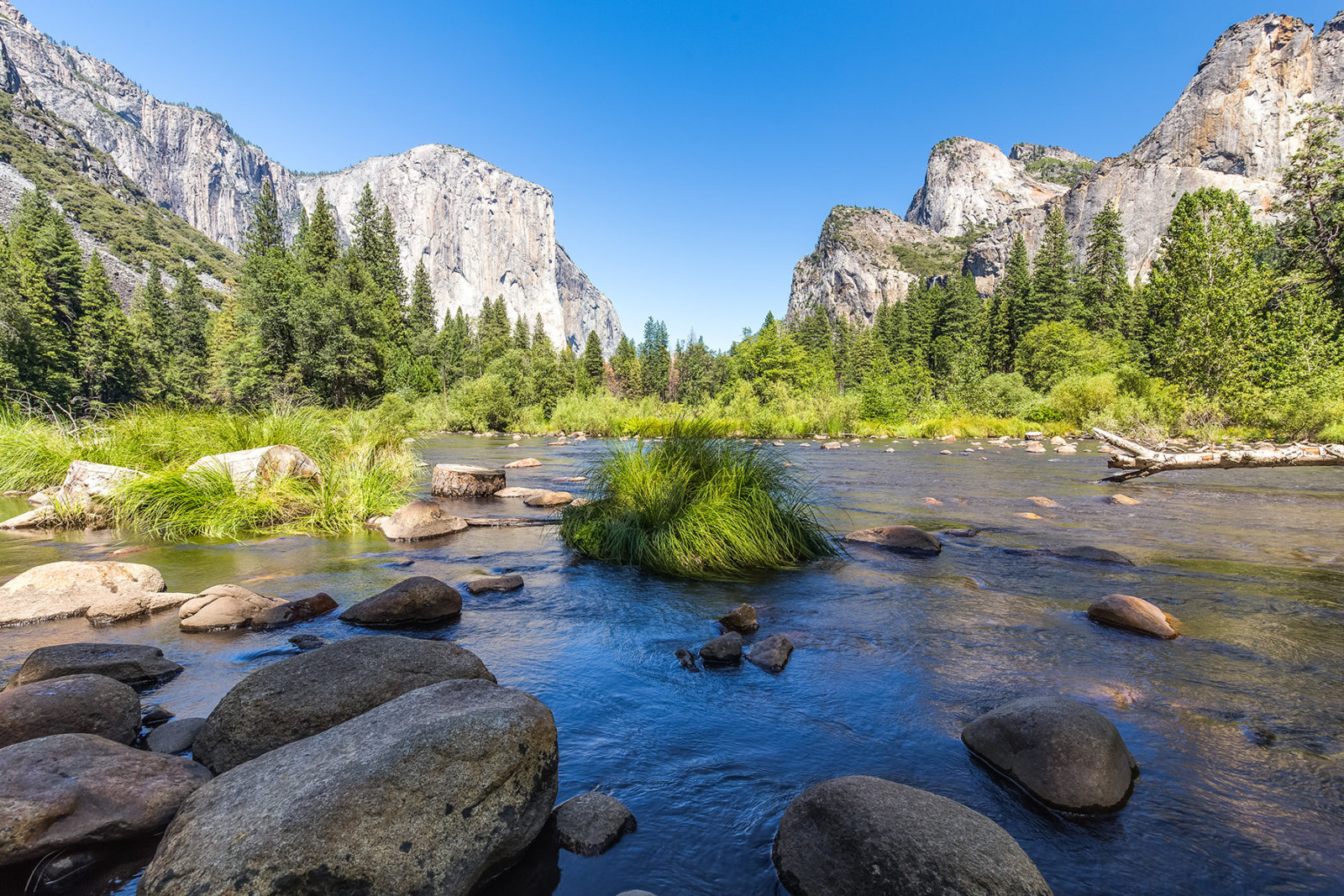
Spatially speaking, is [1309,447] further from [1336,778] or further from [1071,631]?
[1336,778]

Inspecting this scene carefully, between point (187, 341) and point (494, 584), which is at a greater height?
point (187, 341)

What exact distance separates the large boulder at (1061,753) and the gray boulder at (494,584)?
15.7ft

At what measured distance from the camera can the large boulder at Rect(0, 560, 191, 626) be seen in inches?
204

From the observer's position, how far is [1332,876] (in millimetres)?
2449

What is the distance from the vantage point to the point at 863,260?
6850 inches

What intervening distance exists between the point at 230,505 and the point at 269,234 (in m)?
62.3

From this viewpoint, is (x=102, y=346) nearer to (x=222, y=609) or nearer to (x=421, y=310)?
(x=421, y=310)

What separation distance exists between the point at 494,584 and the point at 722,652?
9.95ft

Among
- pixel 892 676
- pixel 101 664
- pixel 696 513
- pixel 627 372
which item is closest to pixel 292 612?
pixel 101 664

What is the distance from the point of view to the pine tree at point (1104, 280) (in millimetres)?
65688

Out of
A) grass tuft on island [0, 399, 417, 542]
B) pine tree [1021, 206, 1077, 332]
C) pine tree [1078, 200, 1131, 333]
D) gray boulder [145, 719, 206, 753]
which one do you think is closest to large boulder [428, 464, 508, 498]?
grass tuft on island [0, 399, 417, 542]

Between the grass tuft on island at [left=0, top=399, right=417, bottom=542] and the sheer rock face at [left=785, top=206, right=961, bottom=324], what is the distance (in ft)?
520

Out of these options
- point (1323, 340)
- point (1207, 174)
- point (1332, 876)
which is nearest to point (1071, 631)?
point (1332, 876)

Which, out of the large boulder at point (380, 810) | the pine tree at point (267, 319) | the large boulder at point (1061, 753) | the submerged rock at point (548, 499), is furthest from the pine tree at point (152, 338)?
A: the large boulder at point (1061, 753)
